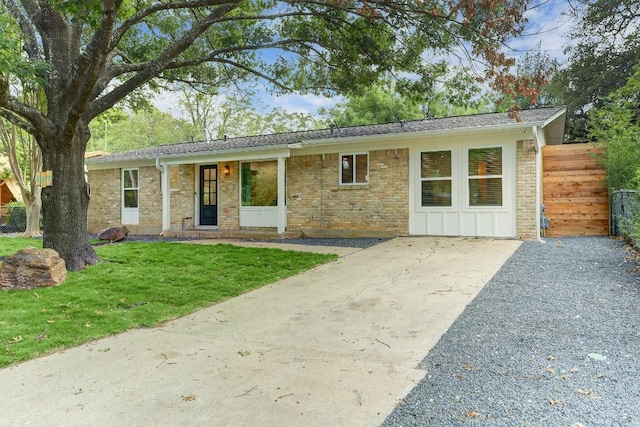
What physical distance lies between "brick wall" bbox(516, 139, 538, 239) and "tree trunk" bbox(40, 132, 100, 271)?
9474 mm

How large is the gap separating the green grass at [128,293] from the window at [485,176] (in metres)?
4.50

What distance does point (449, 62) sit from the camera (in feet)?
28.3

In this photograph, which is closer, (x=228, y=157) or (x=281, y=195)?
(x=281, y=195)

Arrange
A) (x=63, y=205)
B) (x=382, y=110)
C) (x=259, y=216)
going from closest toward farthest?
(x=63, y=205)
(x=259, y=216)
(x=382, y=110)

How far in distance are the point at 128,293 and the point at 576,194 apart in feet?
35.9

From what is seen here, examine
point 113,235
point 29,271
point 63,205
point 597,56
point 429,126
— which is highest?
point 597,56

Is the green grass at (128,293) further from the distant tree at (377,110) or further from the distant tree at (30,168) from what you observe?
the distant tree at (377,110)

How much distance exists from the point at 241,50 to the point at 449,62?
464 cm

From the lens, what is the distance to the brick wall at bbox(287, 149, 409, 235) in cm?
1122

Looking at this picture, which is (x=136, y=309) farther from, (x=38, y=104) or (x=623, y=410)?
(x=38, y=104)

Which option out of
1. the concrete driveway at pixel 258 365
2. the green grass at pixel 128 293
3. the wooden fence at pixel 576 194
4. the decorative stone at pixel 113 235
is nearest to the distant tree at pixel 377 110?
the wooden fence at pixel 576 194

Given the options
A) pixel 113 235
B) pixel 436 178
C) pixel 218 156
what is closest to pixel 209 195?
pixel 218 156

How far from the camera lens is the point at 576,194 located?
10.9m

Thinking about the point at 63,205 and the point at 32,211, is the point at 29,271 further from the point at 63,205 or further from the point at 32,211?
the point at 32,211
